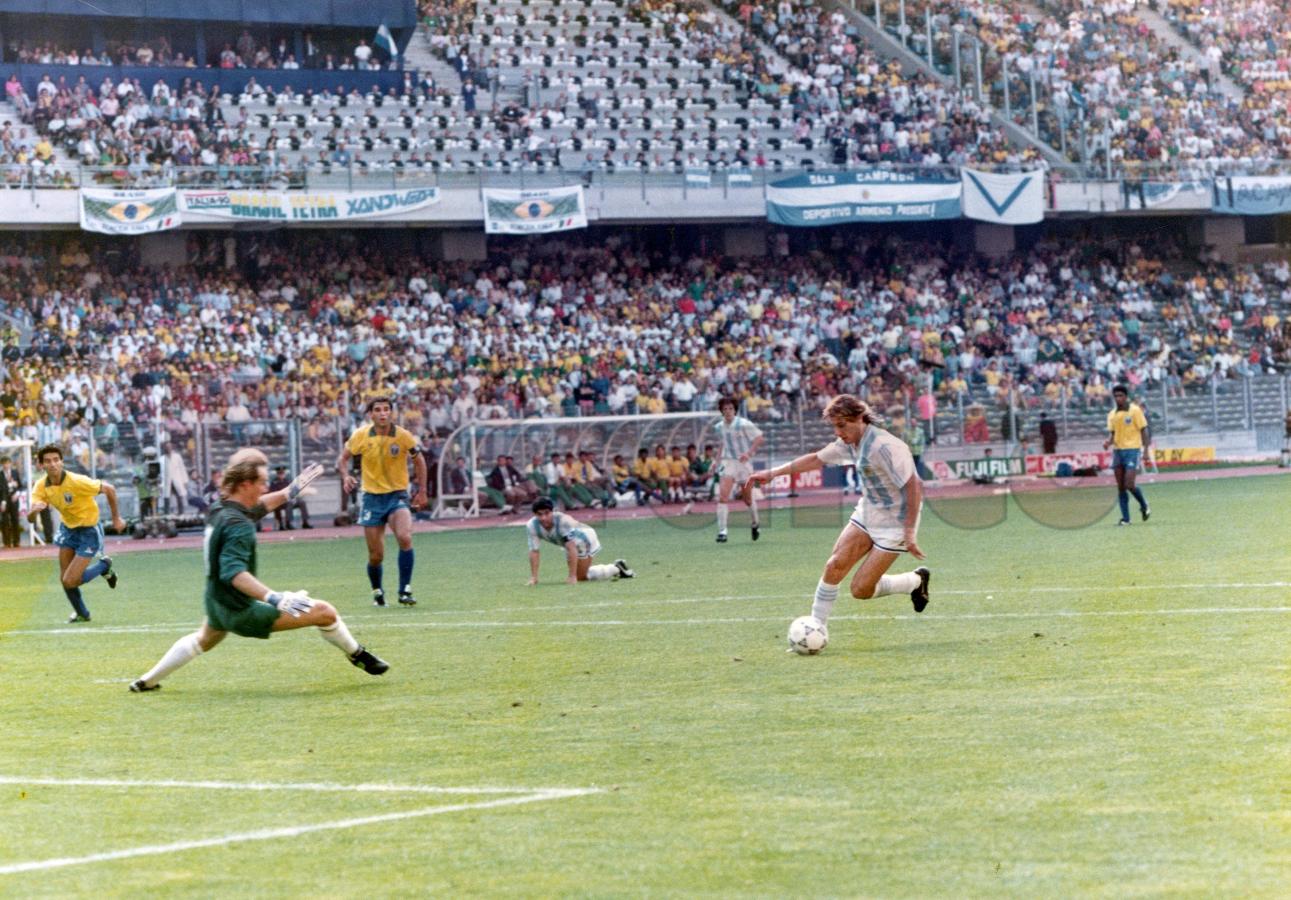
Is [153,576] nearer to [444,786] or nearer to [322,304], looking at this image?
[444,786]

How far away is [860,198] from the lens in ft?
169

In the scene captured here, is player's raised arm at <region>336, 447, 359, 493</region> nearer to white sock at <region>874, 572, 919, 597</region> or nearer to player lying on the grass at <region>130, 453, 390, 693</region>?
player lying on the grass at <region>130, 453, 390, 693</region>

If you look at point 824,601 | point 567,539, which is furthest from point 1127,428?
point 824,601

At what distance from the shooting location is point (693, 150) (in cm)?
5194

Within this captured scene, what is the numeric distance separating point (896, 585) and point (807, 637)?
6.19 feet

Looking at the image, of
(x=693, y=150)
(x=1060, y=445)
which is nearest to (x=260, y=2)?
(x=693, y=150)

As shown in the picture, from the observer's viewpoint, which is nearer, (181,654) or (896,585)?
(181,654)

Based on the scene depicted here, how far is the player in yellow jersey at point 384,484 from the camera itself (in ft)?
61.7

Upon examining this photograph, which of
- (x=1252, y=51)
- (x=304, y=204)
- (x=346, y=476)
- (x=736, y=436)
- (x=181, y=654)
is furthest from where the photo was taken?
(x=1252, y=51)

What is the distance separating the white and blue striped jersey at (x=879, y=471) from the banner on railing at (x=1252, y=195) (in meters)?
45.5

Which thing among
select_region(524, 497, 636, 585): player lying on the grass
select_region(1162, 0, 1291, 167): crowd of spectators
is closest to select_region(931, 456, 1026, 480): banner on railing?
select_region(1162, 0, 1291, 167): crowd of spectators

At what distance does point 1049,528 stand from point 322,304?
23.5 metres

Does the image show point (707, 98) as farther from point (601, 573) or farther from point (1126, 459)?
point (601, 573)

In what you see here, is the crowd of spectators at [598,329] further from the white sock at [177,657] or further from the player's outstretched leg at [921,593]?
the white sock at [177,657]
